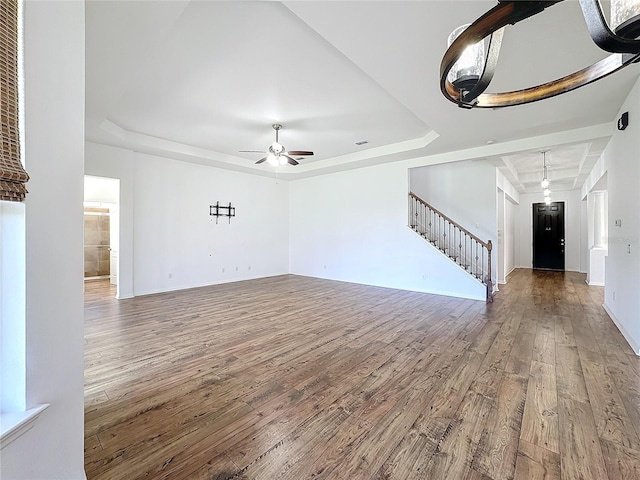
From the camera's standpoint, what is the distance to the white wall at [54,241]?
1.12 metres

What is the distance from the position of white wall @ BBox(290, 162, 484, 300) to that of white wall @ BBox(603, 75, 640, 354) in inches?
78.8

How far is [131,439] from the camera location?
1795 mm

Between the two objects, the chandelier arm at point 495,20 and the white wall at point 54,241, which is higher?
the chandelier arm at point 495,20

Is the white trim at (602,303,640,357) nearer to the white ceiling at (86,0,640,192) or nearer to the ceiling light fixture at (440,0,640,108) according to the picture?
the white ceiling at (86,0,640,192)

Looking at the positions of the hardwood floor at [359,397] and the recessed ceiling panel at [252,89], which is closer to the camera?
the hardwood floor at [359,397]

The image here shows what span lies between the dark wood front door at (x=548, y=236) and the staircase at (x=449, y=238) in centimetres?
534

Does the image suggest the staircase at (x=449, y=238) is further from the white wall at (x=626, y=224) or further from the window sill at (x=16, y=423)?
the window sill at (x=16, y=423)

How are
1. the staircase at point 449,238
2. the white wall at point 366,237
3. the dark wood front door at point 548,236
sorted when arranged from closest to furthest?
the white wall at point 366,237 → the staircase at point 449,238 → the dark wood front door at point 548,236

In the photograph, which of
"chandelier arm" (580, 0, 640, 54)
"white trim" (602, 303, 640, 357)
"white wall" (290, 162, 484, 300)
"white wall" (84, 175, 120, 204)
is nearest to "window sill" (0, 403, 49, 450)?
"chandelier arm" (580, 0, 640, 54)

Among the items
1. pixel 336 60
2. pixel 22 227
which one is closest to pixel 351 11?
pixel 336 60

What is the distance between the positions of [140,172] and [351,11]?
5616 millimetres

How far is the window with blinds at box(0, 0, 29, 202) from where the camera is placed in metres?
0.97

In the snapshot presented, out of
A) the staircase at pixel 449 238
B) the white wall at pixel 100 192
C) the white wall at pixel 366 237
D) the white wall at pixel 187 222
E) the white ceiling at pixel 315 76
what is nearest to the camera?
the white ceiling at pixel 315 76

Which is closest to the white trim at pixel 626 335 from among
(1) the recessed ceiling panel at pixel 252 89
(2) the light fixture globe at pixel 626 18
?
(2) the light fixture globe at pixel 626 18
